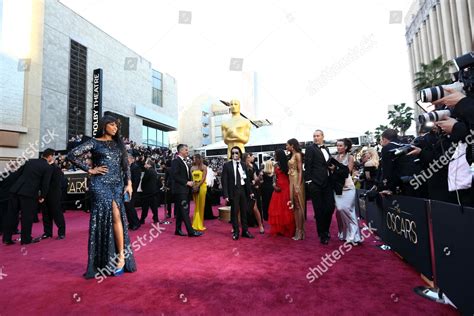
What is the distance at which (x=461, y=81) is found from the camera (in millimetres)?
1821

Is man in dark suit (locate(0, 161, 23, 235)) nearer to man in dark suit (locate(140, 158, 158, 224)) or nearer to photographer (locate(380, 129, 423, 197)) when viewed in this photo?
man in dark suit (locate(140, 158, 158, 224))

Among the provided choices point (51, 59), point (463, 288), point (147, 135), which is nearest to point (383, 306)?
point (463, 288)

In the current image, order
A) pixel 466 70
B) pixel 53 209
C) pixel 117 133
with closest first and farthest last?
pixel 466 70, pixel 117 133, pixel 53 209

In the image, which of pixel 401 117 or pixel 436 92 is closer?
pixel 436 92

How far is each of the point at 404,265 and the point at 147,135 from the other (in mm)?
26663

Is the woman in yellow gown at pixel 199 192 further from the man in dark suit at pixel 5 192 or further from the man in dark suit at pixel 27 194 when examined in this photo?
the man in dark suit at pixel 5 192

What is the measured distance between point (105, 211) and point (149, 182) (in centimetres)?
395

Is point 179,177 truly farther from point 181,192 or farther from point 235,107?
point 235,107

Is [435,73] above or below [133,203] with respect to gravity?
above

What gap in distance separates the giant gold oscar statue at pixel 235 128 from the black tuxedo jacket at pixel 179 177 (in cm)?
186

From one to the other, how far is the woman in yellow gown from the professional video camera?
4.76m

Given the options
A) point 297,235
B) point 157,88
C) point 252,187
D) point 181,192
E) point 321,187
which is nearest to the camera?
point 321,187

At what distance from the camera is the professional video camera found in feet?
5.76

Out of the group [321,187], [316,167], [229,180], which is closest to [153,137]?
[229,180]
